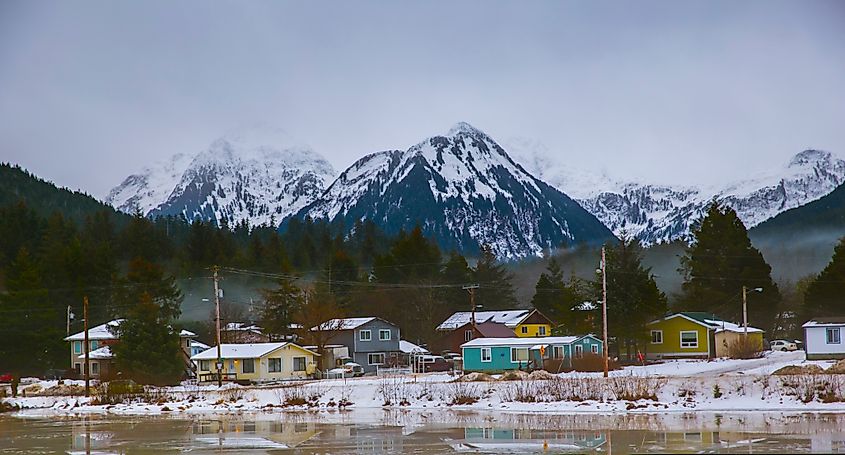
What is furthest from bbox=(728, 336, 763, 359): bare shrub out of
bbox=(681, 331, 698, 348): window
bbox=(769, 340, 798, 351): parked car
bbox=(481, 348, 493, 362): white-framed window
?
bbox=(481, 348, 493, 362): white-framed window

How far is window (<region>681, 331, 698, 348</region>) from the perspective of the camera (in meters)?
80.8

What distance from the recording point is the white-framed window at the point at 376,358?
90.8 m

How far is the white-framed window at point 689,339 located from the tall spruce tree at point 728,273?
9293 mm

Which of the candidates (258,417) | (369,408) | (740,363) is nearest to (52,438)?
(258,417)

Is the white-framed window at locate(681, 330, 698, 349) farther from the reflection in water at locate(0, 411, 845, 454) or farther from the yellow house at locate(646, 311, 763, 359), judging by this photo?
the reflection in water at locate(0, 411, 845, 454)

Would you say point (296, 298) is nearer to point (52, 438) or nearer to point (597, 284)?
point (597, 284)

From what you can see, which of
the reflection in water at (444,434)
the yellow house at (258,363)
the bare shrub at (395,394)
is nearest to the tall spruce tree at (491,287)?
the yellow house at (258,363)

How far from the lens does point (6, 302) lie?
8775cm

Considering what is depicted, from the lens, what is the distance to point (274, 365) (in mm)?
79250

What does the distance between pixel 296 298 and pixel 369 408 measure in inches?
1725

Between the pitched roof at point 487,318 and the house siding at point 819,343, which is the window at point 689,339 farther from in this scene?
the pitched roof at point 487,318

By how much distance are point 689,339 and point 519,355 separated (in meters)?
15.1

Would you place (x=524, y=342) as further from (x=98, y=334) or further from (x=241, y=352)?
(x=98, y=334)

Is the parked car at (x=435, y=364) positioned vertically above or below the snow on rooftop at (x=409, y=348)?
below
